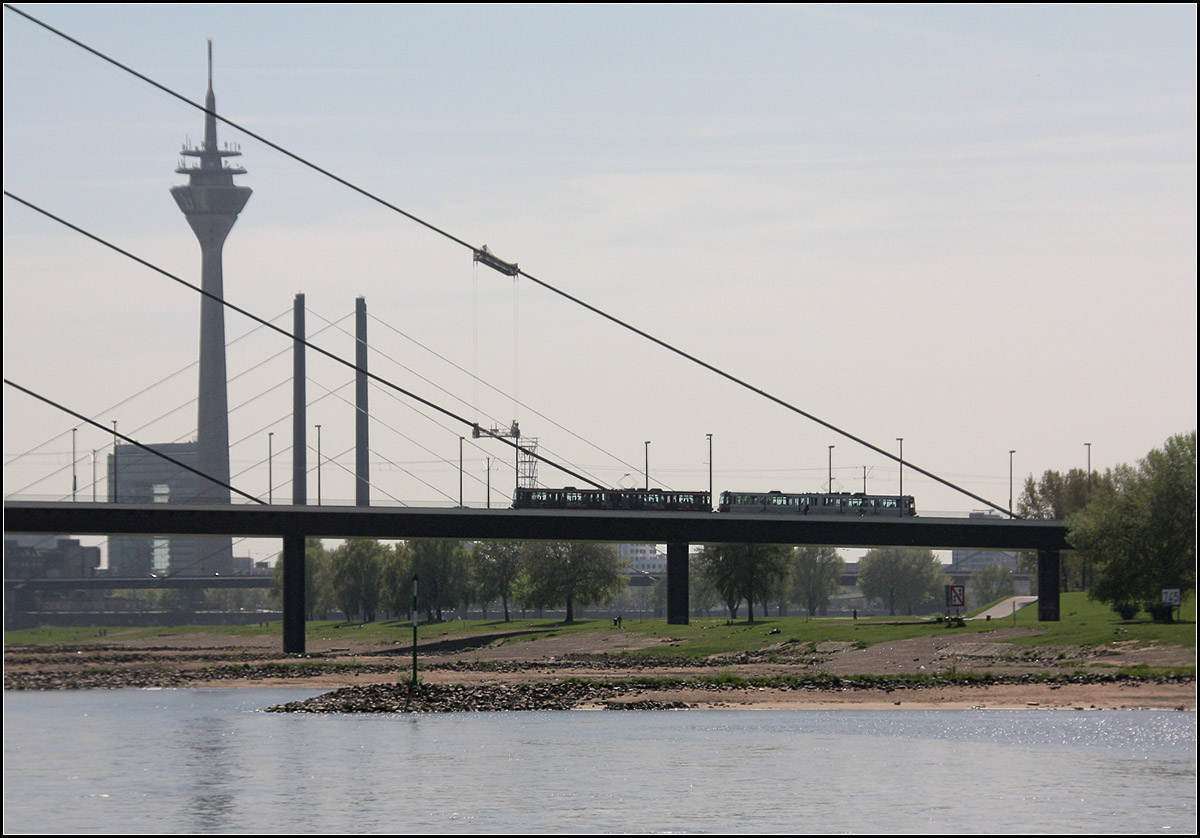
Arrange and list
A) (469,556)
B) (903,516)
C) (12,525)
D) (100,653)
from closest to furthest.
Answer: (100,653), (12,525), (903,516), (469,556)

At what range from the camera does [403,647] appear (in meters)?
130

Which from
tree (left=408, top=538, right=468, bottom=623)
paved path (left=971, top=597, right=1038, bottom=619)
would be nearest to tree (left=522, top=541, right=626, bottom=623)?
tree (left=408, top=538, right=468, bottom=623)

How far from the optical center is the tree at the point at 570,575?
14850 centimetres

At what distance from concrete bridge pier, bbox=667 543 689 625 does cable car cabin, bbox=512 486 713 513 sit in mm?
3823

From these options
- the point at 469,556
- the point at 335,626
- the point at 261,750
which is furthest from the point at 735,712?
the point at 335,626

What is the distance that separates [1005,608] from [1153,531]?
57.2 m

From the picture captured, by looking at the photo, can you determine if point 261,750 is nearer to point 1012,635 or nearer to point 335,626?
point 1012,635

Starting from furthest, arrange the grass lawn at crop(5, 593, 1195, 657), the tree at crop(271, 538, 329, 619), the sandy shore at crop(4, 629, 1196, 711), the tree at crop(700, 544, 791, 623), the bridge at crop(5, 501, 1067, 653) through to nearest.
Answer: the tree at crop(271, 538, 329, 619) < the tree at crop(700, 544, 791, 623) < the bridge at crop(5, 501, 1067, 653) < the grass lawn at crop(5, 593, 1195, 657) < the sandy shore at crop(4, 629, 1196, 711)

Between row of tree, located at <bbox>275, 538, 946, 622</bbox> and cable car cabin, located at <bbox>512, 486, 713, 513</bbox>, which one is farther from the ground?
cable car cabin, located at <bbox>512, 486, 713, 513</bbox>

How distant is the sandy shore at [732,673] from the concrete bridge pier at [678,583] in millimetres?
13929

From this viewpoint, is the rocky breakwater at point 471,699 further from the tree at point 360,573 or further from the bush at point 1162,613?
the tree at point 360,573

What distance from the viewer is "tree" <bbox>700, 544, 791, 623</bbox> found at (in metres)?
129

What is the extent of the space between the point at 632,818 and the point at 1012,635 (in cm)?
5764

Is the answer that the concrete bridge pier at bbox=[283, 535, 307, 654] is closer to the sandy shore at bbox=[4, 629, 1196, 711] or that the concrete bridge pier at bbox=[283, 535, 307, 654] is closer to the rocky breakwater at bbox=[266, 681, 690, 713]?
the sandy shore at bbox=[4, 629, 1196, 711]
